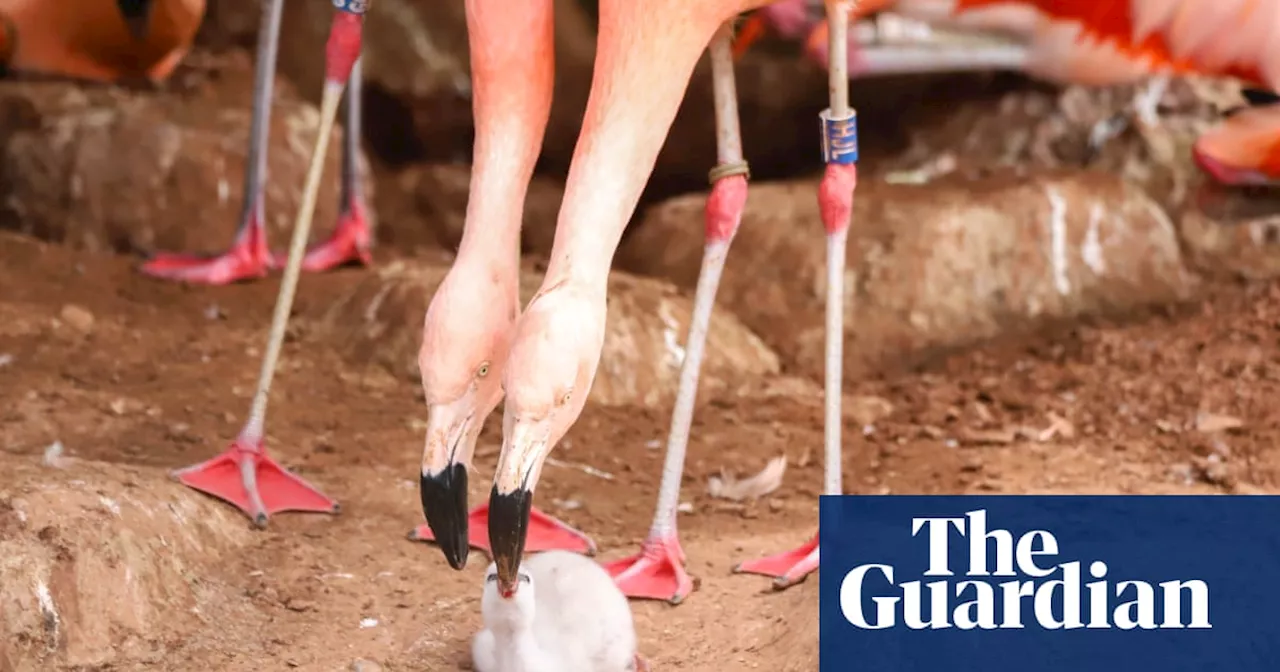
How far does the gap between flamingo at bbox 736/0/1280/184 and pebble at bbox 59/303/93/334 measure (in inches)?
90.8

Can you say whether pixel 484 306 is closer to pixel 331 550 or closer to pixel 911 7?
pixel 331 550

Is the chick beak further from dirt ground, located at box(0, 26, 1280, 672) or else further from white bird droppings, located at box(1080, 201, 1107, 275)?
white bird droppings, located at box(1080, 201, 1107, 275)

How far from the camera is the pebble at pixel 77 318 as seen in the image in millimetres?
4086

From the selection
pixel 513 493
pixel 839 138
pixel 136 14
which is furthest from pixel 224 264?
pixel 513 493

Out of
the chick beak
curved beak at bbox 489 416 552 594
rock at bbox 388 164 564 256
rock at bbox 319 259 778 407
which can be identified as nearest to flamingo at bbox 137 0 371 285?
rock at bbox 319 259 778 407

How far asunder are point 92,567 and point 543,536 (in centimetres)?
96

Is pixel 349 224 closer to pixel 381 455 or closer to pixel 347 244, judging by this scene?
pixel 347 244

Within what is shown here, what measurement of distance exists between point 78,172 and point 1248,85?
4035mm

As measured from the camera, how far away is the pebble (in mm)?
4086

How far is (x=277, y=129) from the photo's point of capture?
5.39 meters

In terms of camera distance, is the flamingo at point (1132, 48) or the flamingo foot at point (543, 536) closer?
the flamingo foot at point (543, 536)

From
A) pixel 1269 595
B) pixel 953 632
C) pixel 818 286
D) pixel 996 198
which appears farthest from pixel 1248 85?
pixel 953 632

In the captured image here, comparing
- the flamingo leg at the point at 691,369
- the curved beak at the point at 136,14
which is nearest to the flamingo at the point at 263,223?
the curved beak at the point at 136,14

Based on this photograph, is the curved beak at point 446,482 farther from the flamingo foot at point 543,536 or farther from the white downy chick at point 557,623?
the flamingo foot at point 543,536
